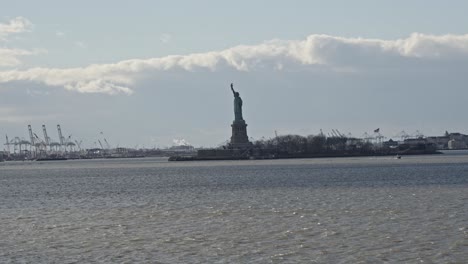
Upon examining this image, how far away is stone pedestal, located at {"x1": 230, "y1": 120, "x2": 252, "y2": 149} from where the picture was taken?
153 metres

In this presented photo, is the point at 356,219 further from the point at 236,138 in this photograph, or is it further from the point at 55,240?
the point at 236,138

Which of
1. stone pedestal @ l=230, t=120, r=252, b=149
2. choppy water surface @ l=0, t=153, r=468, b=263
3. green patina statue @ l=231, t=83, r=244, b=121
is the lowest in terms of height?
choppy water surface @ l=0, t=153, r=468, b=263

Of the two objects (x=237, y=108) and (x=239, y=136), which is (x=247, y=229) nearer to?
(x=237, y=108)

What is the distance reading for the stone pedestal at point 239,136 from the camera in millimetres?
152625

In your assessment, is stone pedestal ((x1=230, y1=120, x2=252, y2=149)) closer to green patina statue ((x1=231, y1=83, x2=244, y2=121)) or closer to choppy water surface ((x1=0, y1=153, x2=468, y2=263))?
green patina statue ((x1=231, y1=83, x2=244, y2=121))

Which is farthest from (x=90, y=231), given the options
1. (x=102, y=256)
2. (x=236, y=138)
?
(x=236, y=138)

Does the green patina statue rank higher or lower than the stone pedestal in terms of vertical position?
higher

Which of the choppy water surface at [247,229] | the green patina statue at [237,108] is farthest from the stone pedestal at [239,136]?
the choppy water surface at [247,229]

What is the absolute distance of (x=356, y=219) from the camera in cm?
3309

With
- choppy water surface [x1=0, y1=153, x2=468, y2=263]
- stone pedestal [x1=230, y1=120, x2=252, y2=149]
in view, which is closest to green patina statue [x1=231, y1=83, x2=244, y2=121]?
stone pedestal [x1=230, y1=120, x2=252, y2=149]

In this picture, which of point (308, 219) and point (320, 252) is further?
point (308, 219)

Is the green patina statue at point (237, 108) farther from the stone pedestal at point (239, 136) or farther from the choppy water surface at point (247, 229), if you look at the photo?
the choppy water surface at point (247, 229)

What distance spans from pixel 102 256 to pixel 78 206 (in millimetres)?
21299

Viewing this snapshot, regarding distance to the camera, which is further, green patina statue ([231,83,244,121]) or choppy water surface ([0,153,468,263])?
green patina statue ([231,83,244,121])
